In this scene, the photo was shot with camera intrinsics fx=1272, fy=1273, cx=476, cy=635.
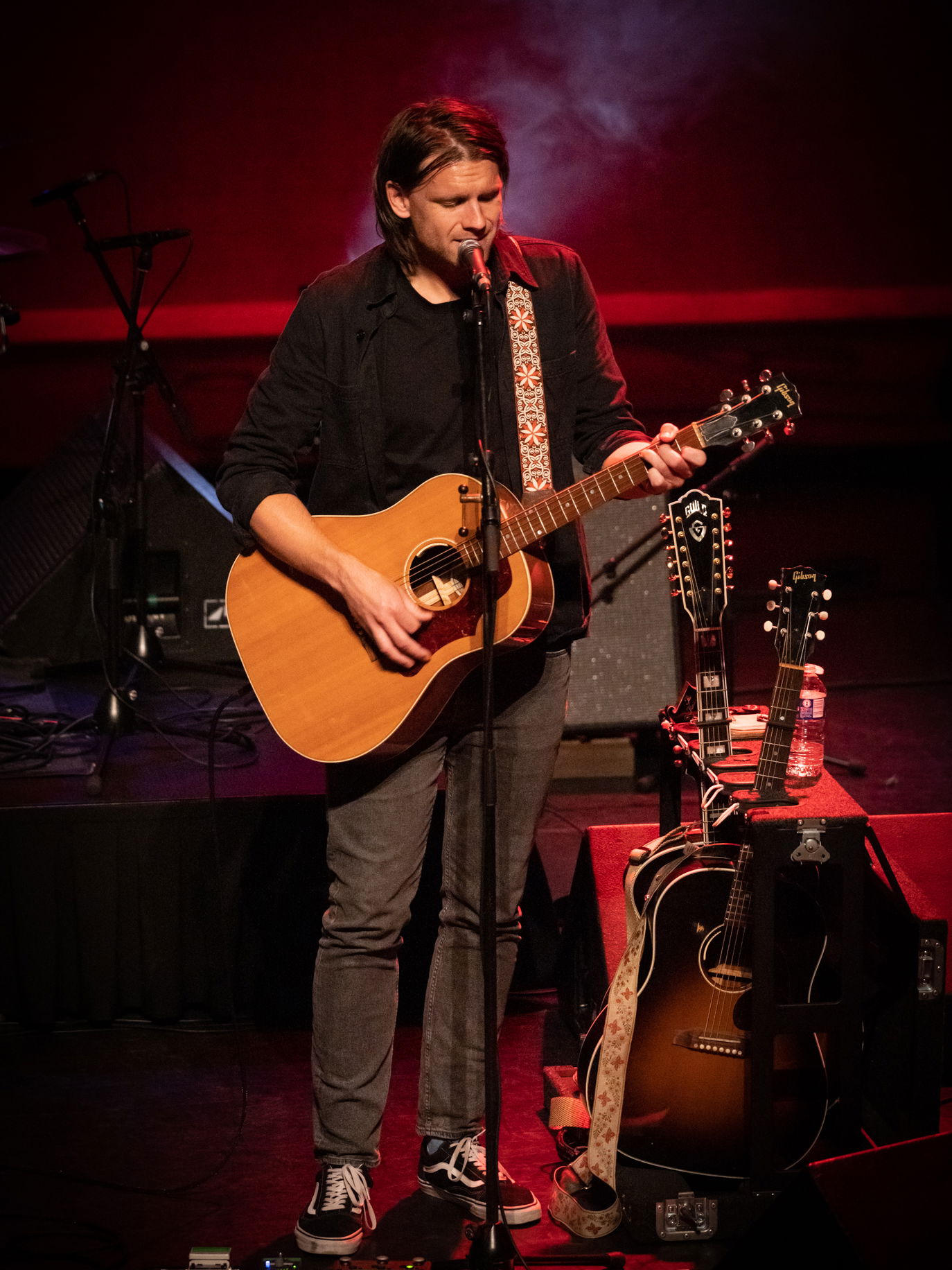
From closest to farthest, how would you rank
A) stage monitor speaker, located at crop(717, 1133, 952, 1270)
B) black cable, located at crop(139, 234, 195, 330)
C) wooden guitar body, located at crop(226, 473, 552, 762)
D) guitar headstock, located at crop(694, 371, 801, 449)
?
stage monitor speaker, located at crop(717, 1133, 952, 1270) → guitar headstock, located at crop(694, 371, 801, 449) → wooden guitar body, located at crop(226, 473, 552, 762) → black cable, located at crop(139, 234, 195, 330)

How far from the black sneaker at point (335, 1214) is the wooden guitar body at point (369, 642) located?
2.87 feet

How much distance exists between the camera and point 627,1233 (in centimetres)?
265

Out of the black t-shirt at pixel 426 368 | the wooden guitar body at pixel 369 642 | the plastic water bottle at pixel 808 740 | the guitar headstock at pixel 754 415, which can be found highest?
the black t-shirt at pixel 426 368

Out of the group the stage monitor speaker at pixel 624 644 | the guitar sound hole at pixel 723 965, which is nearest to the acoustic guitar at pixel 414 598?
the guitar sound hole at pixel 723 965

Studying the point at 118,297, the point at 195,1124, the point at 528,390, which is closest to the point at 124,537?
the point at 118,297

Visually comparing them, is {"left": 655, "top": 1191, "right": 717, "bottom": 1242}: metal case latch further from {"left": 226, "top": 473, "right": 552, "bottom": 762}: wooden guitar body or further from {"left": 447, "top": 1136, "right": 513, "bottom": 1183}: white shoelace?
{"left": 226, "top": 473, "right": 552, "bottom": 762}: wooden guitar body

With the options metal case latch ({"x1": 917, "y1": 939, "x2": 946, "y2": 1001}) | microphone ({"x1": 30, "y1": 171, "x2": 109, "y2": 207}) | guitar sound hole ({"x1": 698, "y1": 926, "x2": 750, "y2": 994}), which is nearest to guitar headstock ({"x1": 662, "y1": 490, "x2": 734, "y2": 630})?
guitar sound hole ({"x1": 698, "y1": 926, "x2": 750, "y2": 994})

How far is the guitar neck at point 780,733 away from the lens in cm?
260

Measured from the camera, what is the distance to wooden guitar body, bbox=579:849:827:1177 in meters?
2.64

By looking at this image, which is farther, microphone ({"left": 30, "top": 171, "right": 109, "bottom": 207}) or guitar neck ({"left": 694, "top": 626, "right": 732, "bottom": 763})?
microphone ({"left": 30, "top": 171, "right": 109, "bottom": 207})

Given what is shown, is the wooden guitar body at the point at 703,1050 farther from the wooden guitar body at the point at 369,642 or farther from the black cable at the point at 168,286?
the black cable at the point at 168,286

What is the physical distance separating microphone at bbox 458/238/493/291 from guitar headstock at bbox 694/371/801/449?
1.62 ft

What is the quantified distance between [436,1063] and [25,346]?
562cm

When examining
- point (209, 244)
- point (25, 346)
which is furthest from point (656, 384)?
point (25, 346)
